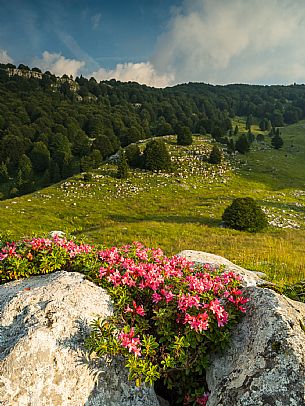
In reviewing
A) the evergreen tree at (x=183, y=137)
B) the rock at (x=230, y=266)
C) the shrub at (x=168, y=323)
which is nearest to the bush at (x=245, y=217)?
the rock at (x=230, y=266)

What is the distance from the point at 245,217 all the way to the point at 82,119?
342 ft

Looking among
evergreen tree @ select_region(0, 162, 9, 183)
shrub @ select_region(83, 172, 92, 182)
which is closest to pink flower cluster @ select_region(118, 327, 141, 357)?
shrub @ select_region(83, 172, 92, 182)

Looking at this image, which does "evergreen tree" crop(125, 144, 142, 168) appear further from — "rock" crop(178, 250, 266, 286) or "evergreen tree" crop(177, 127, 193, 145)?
"rock" crop(178, 250, 266, 286)

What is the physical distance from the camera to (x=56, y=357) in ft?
13.1

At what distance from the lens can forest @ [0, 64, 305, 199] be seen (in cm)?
7625

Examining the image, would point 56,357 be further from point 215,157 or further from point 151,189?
point 215,157

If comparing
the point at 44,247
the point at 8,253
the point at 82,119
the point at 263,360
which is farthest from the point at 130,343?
the point at 82,119

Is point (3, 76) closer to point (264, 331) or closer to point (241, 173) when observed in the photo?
point (241, 173)

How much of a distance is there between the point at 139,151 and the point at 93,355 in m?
50.5

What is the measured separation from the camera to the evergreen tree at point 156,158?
5144 cm

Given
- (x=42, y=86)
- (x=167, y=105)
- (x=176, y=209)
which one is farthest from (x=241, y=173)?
(x=42, y=86)

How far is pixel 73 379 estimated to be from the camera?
3939 mm

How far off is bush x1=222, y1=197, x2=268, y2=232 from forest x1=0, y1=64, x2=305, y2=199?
1184 inches

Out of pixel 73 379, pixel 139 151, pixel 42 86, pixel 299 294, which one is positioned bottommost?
pixel 139 151
